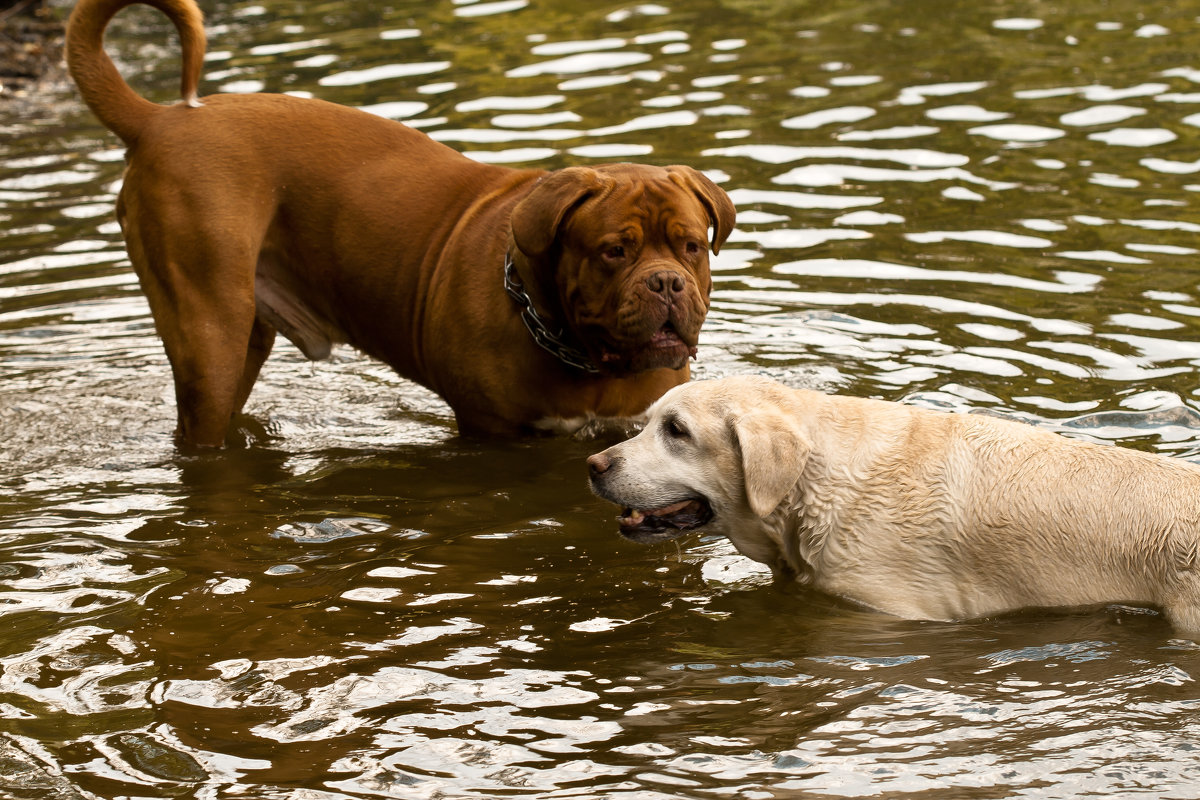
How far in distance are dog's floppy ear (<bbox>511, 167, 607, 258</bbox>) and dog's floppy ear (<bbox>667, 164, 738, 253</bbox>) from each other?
17.4 inches

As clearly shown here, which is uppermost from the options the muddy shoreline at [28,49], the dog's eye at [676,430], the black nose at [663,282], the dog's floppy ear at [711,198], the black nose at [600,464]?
the muddy shoreline at [28,49]

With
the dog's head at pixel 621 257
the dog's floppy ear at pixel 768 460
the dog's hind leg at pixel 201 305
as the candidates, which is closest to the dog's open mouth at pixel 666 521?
the dog's floppy ear at pixel 768 460

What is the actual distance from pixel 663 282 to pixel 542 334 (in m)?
0.74

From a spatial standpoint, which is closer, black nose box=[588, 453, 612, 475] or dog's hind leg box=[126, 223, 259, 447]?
black nose box=[588, 453, 612, 475]

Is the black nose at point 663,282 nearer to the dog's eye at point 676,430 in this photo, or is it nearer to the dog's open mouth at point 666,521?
the dog's eye at point 676,430

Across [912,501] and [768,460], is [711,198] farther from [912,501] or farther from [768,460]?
[912,501]

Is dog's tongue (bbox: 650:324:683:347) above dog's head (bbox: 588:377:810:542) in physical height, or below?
above

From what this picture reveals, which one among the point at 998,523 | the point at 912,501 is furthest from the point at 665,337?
the point at 998,523

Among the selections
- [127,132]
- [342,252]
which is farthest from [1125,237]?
[127,132]

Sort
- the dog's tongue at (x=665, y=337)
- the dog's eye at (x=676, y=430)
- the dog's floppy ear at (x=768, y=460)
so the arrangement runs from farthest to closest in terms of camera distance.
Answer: the dog's tongue at (x=665, y=337) → the dog's eye at (x=676, y=430) → the dog's floppy ear at (x=768, y=460)

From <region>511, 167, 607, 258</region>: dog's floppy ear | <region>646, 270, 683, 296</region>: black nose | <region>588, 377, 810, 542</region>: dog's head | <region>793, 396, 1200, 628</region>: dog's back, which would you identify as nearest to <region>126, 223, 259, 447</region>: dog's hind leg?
<region>511, 167, 607, 258</region>: dog's floppy ear

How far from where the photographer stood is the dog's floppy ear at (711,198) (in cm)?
714

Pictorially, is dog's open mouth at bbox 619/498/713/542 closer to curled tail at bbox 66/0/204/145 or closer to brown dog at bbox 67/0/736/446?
brown dog at bbox 67/0/736/446

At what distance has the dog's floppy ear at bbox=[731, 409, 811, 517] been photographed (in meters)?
5.64
